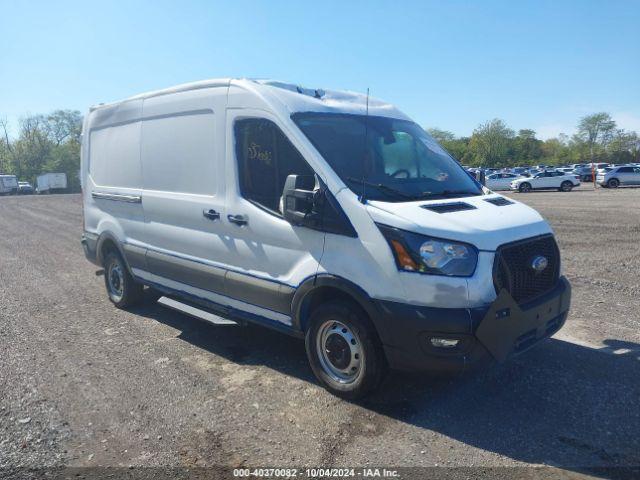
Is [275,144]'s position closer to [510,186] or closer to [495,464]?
[495,464]

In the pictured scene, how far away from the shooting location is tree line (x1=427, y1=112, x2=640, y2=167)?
333 ft

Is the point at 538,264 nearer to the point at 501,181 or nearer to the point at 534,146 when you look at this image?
the point at 501,181

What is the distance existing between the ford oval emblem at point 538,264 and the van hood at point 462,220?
19 centimetres

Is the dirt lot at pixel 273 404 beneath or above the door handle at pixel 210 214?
beneath

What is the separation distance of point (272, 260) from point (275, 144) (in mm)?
996

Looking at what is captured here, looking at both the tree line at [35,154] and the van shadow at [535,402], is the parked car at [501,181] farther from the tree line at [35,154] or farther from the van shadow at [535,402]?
the tree line at [35,154]

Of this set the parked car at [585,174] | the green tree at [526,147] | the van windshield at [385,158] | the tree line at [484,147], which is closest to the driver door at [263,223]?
the van windshield at [385,158]

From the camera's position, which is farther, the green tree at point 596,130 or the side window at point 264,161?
the green tree at point 596,130

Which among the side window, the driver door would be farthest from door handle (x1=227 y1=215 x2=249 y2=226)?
the side window

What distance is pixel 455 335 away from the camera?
3.44 m

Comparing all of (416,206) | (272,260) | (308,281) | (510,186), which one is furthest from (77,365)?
(510,186)

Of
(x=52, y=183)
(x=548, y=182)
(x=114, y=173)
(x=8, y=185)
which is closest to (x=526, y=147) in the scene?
(x=548, y=182)

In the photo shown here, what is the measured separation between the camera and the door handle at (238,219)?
4.52m

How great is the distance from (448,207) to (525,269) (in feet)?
2.41
